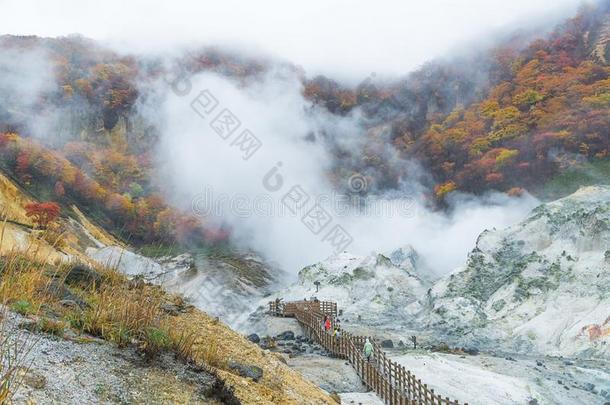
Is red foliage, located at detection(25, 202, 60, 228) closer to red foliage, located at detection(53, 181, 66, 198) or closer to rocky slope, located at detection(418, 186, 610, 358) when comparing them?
red foliage, located at detection(53, 181, 66, 198)

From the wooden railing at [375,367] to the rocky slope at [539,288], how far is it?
661 cm

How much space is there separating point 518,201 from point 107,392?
44467mm

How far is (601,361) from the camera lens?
17.6m

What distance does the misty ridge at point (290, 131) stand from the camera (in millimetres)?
52844

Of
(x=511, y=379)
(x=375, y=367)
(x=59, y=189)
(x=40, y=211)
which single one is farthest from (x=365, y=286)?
(x=59, y=189)

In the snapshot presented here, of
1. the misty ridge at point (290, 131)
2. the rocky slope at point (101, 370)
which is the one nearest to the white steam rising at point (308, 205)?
the misty ridge at point (290, 131)

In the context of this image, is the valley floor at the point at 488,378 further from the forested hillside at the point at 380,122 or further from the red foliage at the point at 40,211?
the forested hillside at the point at 380,122

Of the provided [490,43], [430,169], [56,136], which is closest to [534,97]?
[430,169]

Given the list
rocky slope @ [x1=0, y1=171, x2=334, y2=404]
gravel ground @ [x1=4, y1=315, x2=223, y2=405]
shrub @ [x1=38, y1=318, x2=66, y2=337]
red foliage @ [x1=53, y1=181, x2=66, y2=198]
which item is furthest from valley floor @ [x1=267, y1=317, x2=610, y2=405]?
red foliage @ [x1=53, y1=181, x2=66, y2=198]

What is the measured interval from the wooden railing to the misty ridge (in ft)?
69.7

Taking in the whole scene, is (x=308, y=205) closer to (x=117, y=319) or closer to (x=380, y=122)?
(x=380, y=122)

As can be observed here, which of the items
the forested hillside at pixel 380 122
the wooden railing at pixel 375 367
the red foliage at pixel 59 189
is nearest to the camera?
the wooden railing at pixel 375 367

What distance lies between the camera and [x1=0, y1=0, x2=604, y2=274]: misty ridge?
5284 cm

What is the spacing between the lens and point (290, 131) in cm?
7281
